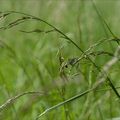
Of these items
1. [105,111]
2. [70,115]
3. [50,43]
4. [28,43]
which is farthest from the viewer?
[28,43]

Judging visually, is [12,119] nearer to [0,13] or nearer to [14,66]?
[0,13]

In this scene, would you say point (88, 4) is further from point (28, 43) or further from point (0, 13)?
point (0, 13)

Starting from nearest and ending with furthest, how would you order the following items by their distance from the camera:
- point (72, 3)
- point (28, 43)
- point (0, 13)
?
1. point (0, 13)
2. point (28, 43)
3. point (72, 3)

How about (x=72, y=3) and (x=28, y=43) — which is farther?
(x=72, y=3)

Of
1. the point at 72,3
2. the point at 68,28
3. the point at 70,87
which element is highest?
the point at 72,3

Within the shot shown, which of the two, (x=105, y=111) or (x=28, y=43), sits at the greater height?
(x=28, y=43)

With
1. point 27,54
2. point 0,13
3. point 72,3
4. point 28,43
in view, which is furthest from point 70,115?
point 72,3
